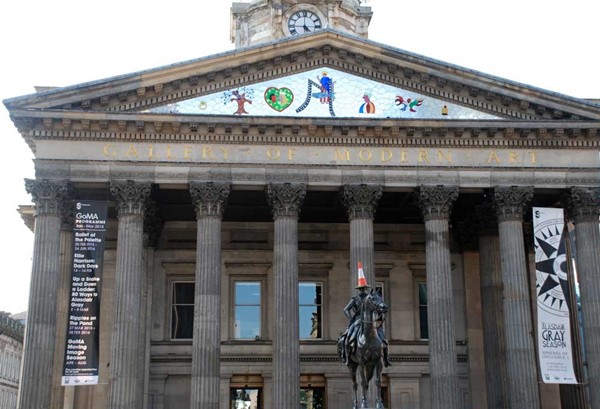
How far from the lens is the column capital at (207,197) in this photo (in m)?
27.6

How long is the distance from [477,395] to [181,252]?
12676mm

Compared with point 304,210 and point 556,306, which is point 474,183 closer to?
point 556,306

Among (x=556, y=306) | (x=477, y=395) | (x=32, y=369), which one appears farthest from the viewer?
(x=477, y=395)

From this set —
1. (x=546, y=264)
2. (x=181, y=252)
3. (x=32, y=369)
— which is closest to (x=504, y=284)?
(x=546, y=264)

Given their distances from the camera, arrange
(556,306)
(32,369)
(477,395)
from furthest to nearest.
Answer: (477,395)
(556,306)
(32,369)

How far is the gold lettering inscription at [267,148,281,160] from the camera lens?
28.3 metres

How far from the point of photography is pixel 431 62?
28.8 meters

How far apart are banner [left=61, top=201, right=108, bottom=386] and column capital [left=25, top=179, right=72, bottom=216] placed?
25.2 inches

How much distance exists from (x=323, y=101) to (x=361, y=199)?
3615 mm

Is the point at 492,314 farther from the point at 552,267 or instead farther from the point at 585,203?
the point at 585,203

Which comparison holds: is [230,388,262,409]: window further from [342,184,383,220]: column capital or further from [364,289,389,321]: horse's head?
[364,289,389,321]: horse's head

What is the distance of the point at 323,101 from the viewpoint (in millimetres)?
28719

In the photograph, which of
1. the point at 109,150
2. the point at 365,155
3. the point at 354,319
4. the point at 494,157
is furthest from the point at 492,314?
the point at 109,150

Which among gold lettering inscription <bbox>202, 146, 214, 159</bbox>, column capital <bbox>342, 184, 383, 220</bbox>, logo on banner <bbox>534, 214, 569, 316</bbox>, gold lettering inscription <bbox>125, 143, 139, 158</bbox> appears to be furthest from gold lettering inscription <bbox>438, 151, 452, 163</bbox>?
gold lettering inscription <bbox>125, 143, 139, 158</bbox>
